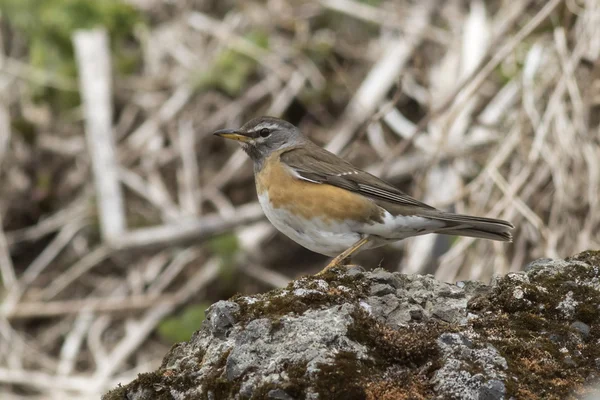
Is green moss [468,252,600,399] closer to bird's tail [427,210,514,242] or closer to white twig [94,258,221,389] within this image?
bird's tail [427,210,514,242]

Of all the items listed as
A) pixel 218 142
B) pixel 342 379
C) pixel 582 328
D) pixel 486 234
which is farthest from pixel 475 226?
pixel 218 142

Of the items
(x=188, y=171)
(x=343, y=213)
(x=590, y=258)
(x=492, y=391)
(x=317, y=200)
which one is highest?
(x=188, y=171)

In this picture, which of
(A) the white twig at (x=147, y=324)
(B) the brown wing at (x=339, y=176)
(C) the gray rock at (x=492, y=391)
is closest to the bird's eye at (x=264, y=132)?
(B) the brown wing at (x=339, y=176)

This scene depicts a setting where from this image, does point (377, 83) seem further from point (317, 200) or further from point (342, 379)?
point (342, 379)

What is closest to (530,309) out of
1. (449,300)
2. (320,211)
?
(449,300)

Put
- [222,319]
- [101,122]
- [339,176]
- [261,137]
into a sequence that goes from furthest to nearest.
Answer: [101,122] → [261,137] → [339,176] → [222,319]

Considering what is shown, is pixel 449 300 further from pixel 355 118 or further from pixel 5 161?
pixel 5 161

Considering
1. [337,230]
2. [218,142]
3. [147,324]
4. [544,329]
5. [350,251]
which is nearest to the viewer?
[544,329]
